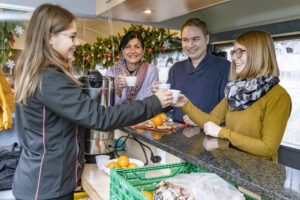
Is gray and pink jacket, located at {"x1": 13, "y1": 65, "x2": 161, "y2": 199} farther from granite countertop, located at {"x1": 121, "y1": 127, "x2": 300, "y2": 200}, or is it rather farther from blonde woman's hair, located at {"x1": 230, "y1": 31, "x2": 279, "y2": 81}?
blonde woman's hair, located at {"x1": 230, "y1": 31, "x2": 279, "y2": 81}

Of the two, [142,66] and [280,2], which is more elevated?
[280,2]

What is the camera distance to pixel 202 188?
85 cm

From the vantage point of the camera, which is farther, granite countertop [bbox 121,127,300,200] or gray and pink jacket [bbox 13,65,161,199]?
gray and pink jacket [bbox 13,65,161,199]

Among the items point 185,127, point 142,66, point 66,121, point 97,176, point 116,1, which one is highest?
point 116,1

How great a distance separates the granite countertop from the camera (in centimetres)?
80

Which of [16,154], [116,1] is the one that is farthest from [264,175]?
[116,1]

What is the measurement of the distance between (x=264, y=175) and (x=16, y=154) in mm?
1451

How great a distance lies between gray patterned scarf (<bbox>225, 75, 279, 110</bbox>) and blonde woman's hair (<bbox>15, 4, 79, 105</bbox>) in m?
0.95

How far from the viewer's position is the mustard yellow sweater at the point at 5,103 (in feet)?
9.01

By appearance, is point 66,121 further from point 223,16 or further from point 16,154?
point 223,16

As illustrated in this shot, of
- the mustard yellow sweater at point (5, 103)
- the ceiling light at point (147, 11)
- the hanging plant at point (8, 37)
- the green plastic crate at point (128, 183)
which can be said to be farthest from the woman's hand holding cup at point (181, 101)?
the hanging plant at point (8, 37)

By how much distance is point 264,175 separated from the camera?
90 centimetres

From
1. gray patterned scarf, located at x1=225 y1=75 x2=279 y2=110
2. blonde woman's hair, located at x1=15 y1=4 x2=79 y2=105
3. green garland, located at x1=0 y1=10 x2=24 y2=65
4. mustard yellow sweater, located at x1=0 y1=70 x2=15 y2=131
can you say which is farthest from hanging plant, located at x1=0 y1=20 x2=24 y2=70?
gray patterned scarf, located at x1=225 y1=75 x2=279 y2=110

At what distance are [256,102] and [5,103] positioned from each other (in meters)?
2.42
